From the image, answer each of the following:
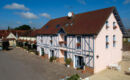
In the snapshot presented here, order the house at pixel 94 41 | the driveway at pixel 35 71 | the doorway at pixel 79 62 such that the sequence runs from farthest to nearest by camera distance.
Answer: the doorway at pixel 79 62, the house at pixel 94 41, the driveway at pixel 35 71

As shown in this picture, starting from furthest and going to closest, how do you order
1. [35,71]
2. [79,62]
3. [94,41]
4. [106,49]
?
[79,62], [106,49], [35,71], [94,41]

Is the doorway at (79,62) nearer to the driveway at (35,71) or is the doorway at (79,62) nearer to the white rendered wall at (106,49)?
the driveway at (35,71)

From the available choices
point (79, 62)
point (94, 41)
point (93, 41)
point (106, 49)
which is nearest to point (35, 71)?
point (79, 62)

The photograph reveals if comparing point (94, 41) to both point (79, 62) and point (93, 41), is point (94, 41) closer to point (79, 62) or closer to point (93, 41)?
point (93, 41)

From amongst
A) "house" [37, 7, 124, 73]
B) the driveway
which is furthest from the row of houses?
the driveway

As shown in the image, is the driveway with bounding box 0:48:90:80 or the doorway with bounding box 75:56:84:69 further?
the doorway with bounding box 75:56:84:69

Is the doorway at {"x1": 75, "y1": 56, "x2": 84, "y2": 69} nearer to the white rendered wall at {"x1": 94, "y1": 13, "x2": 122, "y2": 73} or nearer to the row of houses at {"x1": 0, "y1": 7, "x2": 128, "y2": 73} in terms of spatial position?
the row of houses at {"x1": 0, "y1": 7, "x2": 128, "y2": 73}

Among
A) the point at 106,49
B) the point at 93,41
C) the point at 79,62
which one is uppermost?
the point at 93,41

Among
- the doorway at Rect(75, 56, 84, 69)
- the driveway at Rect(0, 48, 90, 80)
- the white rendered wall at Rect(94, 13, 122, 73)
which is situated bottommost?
the driveway at Rect(0, 48, 90, 80)

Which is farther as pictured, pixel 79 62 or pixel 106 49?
pixel 79 62

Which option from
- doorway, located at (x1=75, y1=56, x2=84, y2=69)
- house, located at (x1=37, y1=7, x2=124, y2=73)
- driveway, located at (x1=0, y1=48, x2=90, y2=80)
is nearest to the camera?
driveway, located at (x1=0, y1=48, x2=90, y2=80)

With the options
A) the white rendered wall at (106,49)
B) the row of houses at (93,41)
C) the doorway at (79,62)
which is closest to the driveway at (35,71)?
the doorway at (79,62)

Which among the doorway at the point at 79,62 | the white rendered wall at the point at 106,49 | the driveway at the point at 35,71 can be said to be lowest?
the driveway at the point at 35,71

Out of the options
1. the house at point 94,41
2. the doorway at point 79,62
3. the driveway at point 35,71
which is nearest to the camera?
the driveway at point 35,71
